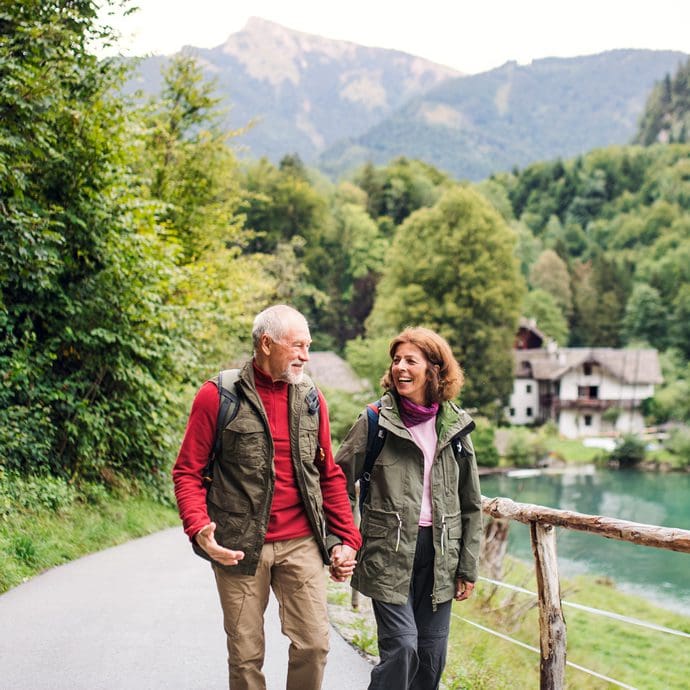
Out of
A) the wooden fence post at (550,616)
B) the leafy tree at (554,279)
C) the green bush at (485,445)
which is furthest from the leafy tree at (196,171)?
the leafy tree at (554,279)

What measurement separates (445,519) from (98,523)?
7.25 meters

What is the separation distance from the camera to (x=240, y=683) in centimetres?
351

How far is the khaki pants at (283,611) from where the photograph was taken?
3.52m

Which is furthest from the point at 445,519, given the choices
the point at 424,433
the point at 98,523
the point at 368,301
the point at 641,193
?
the point at 641,193

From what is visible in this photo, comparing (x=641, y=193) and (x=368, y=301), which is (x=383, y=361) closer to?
(x=368, y=301)

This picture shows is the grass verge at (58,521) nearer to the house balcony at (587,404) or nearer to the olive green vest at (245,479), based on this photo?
the olive green vest at (245,479)

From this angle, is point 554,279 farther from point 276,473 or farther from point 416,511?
point 276,473

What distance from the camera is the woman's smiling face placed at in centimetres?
386

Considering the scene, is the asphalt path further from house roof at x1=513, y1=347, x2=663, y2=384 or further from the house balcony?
house roof at x1=513, y1=347, x2=663, y2=384

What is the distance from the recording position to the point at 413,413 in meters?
3.87

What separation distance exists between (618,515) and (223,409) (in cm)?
2734

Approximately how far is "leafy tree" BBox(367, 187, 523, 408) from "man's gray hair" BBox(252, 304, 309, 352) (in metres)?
37.4

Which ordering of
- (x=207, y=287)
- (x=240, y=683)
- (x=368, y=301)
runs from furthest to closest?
(x=368, y=301)
(x=207, y=287)
(x=240, y=683)

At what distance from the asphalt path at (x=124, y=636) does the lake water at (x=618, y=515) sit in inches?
313
